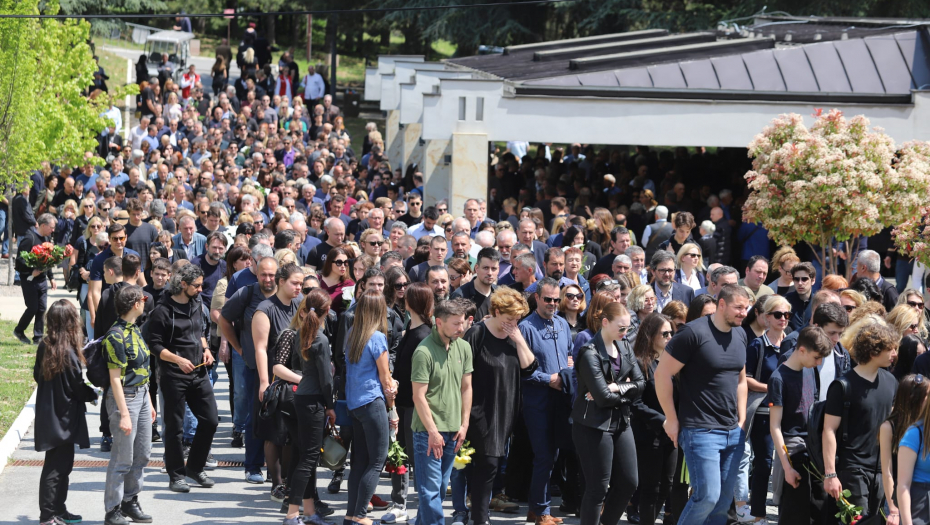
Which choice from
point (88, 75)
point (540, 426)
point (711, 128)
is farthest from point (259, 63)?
point (540, 426)

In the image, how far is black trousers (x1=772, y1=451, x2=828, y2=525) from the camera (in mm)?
7363

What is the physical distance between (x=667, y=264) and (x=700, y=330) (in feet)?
11.2

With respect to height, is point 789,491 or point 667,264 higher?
point 667,264

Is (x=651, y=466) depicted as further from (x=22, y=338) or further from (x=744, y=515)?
(x=22, y=338)

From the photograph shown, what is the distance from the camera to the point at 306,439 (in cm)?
824

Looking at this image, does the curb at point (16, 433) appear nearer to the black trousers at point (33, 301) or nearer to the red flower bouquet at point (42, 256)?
the red flower bouquet at point (42, 256)

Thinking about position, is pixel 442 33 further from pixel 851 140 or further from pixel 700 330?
pixel 700 330

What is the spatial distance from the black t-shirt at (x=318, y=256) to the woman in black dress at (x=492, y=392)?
14.9 feet

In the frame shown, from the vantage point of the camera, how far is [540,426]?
8602 millimetres

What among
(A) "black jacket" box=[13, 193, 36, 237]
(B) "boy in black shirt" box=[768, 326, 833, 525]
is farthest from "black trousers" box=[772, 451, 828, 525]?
(A) "black jacket" box=[13, 193, 36, 237]

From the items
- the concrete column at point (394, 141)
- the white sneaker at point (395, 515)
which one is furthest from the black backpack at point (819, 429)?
the concrete column at point (394, 141)

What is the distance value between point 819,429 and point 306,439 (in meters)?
3.52

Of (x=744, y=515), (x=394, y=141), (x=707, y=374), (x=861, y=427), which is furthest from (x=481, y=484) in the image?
(x=394, y=141)

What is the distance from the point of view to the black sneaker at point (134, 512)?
330 inches
